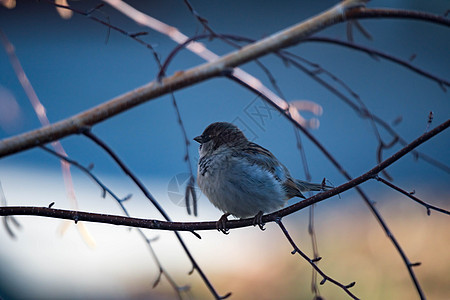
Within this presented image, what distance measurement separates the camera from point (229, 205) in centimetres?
184

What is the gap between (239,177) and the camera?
1.87m

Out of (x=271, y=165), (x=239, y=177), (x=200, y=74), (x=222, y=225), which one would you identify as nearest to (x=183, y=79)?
(x=200, y=74)

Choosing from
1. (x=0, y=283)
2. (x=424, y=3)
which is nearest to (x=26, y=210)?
(x=0, y=283)

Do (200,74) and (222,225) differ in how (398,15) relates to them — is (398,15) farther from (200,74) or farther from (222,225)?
(222,225)

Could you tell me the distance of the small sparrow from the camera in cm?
185

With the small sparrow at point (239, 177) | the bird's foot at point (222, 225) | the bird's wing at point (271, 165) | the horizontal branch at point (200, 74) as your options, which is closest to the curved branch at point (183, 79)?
the horizontal branch at point (200, 74)

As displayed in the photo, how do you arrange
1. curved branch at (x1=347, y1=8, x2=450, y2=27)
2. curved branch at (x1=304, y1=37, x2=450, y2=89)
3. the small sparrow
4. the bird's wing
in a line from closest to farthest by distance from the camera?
curved branch at (x1=347, y1=8, x2=450, y2=27)
curved branch at (x1=304, y1=37, x2=450, y2=89)
the small sparrow
the bird's wing

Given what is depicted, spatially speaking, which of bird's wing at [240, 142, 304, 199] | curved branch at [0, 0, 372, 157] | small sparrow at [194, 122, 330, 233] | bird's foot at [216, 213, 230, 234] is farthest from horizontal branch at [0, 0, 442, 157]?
bird's wing at [240, 142, 304, 199]

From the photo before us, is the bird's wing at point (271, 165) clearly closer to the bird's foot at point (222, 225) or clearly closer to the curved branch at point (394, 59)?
the bird's foot at point (222, 225)

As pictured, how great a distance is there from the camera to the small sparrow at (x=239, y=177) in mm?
1847

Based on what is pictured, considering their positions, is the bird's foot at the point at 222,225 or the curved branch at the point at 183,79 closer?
the curved branch at the point at 183,79

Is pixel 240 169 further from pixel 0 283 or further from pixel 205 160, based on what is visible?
pixel 0 283

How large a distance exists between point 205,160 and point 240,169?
0.55 ft

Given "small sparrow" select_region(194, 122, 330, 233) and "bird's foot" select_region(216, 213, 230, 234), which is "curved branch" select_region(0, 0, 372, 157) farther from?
"small sparrow" select_region(194, 122, 330, 233)
